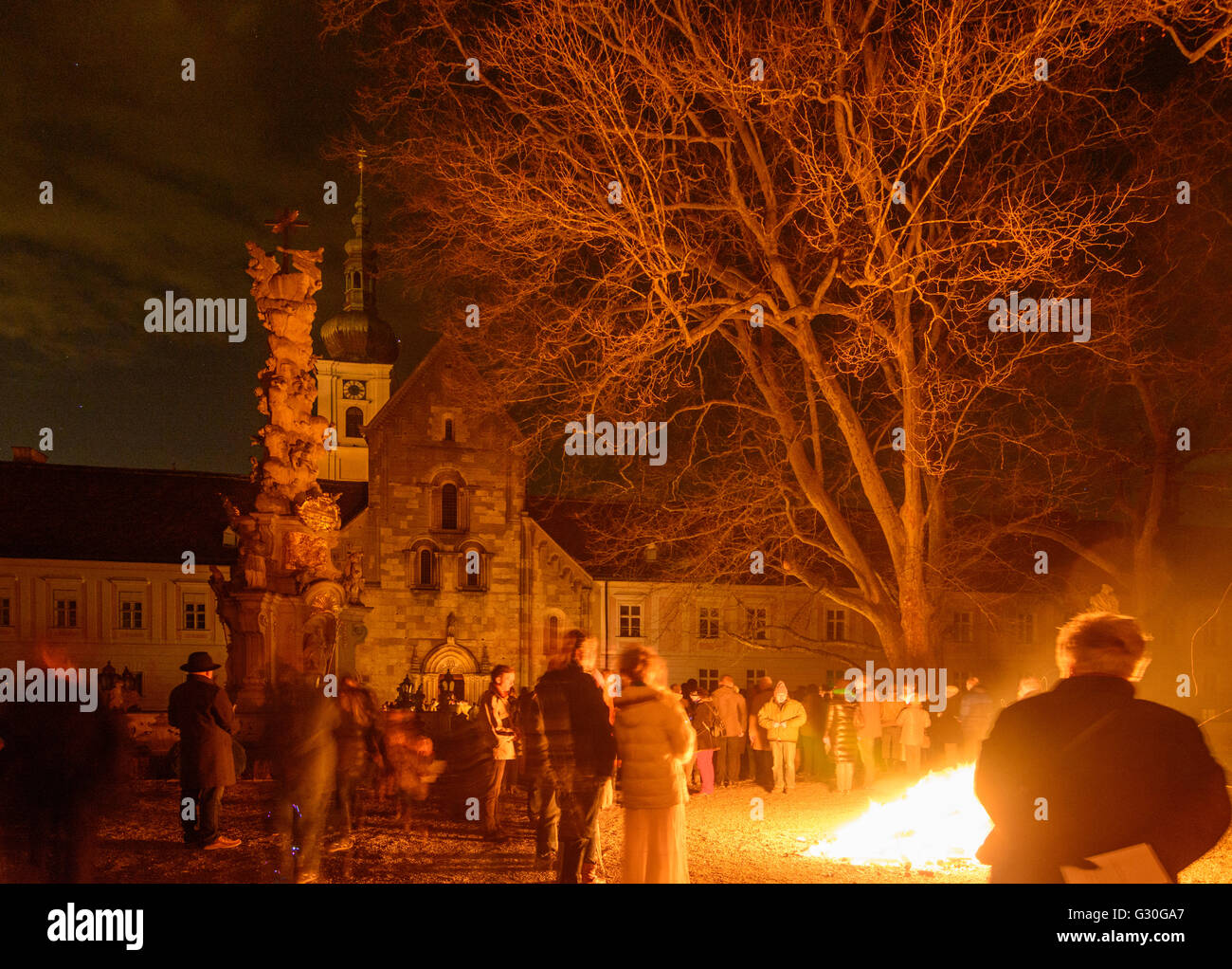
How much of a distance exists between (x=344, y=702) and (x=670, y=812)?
3.32 m

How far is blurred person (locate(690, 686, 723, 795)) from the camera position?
1466cm

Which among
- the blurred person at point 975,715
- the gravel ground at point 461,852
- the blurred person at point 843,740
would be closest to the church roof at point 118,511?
the blurred person at point 843,740

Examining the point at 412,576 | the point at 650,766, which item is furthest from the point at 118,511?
the point at 650,766

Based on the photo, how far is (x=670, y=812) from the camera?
261 inches

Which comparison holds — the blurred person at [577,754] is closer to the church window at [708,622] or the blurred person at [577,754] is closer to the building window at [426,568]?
the building window at [426,568]

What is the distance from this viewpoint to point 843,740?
49.5 feet

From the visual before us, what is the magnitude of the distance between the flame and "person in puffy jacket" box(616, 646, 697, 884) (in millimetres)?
3593

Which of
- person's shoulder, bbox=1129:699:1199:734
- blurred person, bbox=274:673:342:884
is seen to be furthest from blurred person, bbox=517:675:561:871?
person's shoulder, bbox=1129:699:1199:734

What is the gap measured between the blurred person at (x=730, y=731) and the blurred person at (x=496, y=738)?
5.48 m

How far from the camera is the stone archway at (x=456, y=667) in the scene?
128ft

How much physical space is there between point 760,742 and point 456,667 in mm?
24960

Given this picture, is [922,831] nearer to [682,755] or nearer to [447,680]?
[682,755]
